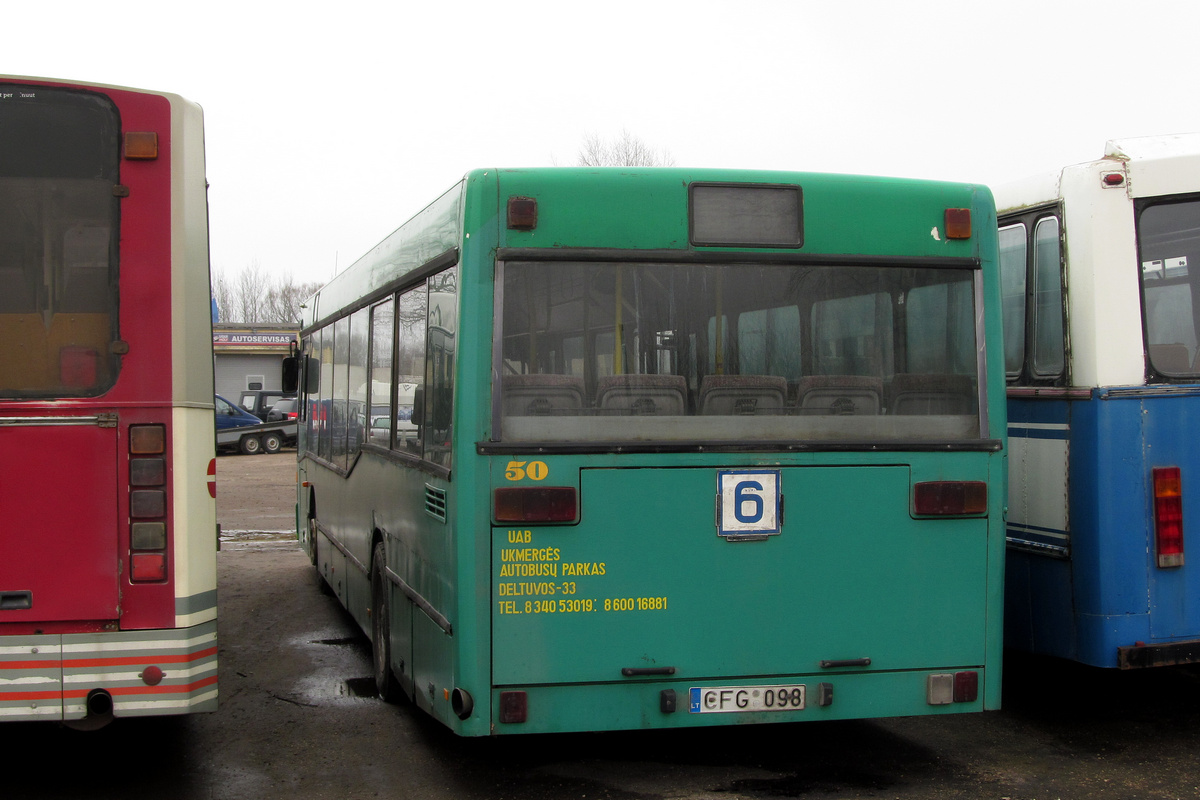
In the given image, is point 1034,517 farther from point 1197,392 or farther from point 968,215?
point 968,215

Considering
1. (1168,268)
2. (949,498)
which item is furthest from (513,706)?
(1168,268)

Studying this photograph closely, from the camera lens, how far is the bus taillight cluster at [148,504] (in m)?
4.59

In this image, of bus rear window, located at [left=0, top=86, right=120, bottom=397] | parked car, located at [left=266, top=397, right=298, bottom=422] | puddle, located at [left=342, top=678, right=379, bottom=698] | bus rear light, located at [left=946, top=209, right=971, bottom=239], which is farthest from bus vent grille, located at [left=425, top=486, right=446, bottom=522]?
parked car, located at [left=266, top=397, right=298, bottom=422]

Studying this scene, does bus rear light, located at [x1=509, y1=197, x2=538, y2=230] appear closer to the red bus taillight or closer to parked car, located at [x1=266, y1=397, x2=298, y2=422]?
the red bus taillight

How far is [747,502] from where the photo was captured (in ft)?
15.9

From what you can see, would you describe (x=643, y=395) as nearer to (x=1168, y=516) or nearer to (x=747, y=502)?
(x=747, y=502)

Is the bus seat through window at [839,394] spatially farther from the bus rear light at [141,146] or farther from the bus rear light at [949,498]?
the bus rear light at [141,146]

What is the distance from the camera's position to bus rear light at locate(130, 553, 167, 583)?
4.58 meters

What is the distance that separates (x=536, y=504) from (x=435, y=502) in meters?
0.62

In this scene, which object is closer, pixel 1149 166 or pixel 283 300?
pixel 1149 166

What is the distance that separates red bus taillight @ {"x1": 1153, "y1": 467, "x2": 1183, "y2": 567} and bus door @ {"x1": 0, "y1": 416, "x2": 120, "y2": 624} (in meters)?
4.68

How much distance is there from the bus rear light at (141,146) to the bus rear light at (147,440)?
110 cm

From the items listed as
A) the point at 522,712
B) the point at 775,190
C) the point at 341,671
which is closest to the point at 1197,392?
the point at 775,190

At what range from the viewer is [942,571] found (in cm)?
500
